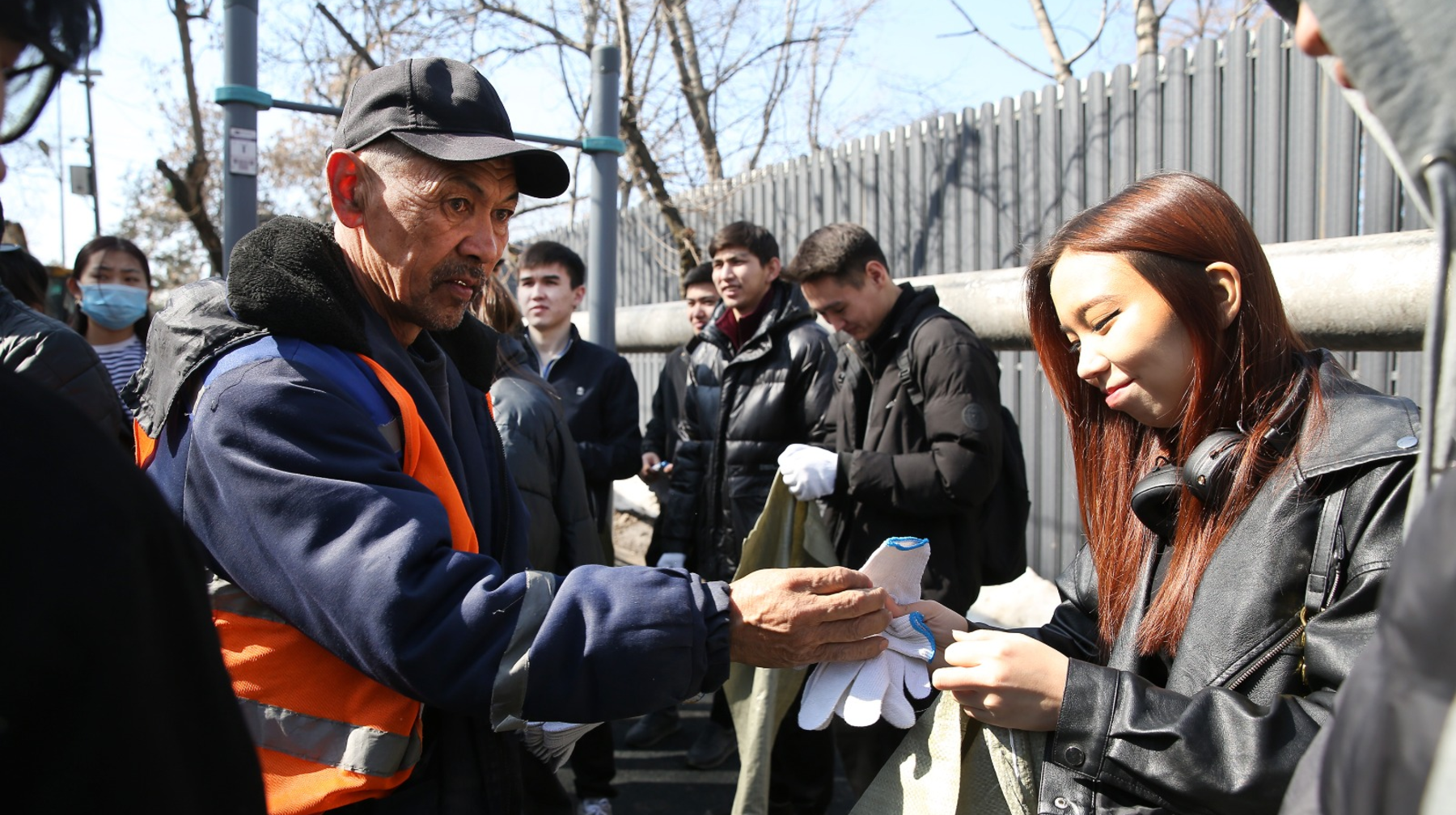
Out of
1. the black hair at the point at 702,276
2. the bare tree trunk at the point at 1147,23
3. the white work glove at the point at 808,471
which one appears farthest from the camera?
the bare tree trunk at the point at 1147,23

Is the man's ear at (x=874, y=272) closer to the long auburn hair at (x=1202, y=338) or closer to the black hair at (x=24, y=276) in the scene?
the long auburn hair at (x=1202, y=338)

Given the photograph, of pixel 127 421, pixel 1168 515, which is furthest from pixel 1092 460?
pixel 127 421

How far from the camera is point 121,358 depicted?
4809 millimetres

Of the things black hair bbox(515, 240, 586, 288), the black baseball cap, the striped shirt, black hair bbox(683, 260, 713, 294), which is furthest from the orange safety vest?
black hair bbox(683, 260, 713, 294)

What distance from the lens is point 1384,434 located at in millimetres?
1323

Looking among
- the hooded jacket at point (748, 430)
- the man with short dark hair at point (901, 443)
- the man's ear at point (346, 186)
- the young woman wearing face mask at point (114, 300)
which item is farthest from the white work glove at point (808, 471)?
the young woman wearing face mask at point (114, 300)

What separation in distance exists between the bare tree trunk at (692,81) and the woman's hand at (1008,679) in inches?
354

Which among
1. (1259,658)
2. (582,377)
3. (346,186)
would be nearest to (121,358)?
(582,377)

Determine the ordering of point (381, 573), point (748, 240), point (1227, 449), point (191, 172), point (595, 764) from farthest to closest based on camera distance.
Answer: point (191, 172), point (748, 240), point (595, 764), point (1227, 449), point (381, 573)

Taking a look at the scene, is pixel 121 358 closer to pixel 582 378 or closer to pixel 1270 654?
pixel 582 378

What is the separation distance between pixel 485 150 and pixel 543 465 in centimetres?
184

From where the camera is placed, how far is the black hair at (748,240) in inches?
182

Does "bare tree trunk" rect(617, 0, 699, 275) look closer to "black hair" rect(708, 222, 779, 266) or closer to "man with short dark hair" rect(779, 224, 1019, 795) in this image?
"black hair" rect(708, 222, 779, 266)

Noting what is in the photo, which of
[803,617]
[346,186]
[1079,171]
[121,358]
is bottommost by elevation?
[803,617]
